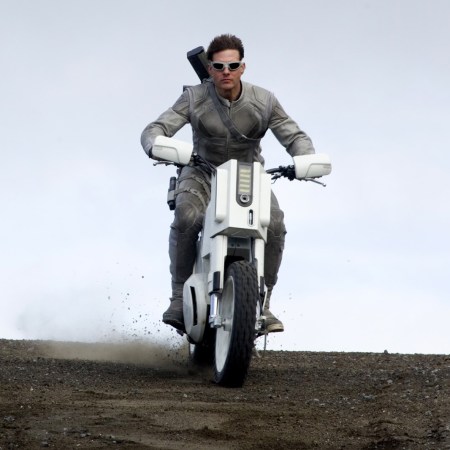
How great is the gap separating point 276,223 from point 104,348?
3.86 m

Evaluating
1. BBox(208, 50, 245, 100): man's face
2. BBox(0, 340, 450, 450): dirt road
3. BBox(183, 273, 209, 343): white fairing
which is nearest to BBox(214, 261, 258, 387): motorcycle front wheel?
BBox(0, 340, 450, 450): dirt road

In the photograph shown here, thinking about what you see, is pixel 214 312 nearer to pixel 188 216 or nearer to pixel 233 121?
pixel 188 216

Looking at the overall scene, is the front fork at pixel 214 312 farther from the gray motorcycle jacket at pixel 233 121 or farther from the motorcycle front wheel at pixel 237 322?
the gray motorcycle jacket at pixel 233 121

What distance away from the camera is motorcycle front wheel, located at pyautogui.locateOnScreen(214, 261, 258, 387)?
30.4 feet

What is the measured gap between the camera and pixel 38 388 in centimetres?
947

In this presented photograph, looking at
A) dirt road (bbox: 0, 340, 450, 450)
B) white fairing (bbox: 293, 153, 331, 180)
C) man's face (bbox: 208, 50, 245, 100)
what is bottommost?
dirt road (bbox: 0, 340, 450, 450)

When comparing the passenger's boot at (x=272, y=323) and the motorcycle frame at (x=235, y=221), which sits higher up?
the motorcycle frame at (x=235, y=221)

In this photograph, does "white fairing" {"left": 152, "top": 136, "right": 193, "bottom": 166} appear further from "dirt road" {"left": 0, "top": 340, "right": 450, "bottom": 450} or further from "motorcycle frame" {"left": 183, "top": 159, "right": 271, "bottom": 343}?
"dirt road" {"left": 0, "top": 340, "right": 450, "bottom": 450}

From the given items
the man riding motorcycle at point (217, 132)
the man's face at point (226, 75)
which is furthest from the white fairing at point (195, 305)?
the man's face at point (226, 75)

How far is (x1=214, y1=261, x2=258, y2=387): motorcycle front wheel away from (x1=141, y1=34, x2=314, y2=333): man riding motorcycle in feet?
2.67

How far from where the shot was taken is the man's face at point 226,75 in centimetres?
1059

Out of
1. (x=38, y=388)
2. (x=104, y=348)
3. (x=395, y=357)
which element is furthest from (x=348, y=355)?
(x=38, y=388)

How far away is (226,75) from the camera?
10.6m

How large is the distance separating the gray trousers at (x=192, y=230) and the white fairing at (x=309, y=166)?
38cm
